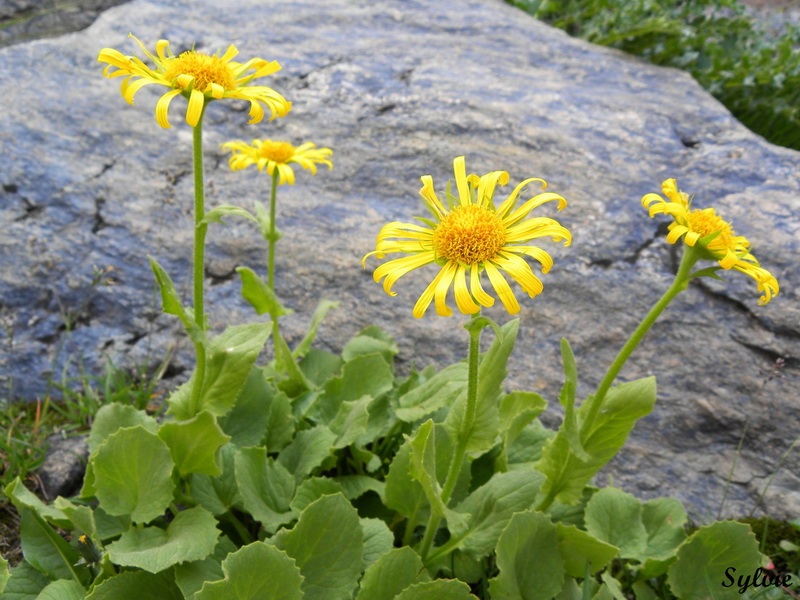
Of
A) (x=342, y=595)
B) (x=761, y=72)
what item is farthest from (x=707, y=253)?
(x=761, y=72)

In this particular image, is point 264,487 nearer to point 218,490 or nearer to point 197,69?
point 218,490

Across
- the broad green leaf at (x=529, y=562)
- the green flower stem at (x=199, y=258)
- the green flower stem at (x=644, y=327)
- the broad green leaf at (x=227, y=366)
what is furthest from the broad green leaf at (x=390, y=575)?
the green flower stem at (x=199, y=258)

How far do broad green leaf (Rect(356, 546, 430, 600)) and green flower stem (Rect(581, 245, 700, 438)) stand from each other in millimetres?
762

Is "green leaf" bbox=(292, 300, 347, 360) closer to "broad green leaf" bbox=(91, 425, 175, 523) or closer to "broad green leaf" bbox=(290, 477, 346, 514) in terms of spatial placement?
"broad green leaf" bbox=(290, 477, 346, 514)

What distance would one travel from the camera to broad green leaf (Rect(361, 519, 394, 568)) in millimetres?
2518

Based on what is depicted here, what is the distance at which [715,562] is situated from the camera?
8.69ft

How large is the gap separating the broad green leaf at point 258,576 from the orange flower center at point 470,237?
3.52ft

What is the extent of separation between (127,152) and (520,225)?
330cm

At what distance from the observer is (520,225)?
2.09 m

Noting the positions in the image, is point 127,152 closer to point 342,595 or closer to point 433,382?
point 433,382

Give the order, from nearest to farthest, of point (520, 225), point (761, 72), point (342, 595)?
point (520, 225) → point (342, 595) → point (761, 72)

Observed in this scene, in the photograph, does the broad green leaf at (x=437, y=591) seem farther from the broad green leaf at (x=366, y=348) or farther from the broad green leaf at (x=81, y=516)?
the broad green leaf at (x=366, y=348)

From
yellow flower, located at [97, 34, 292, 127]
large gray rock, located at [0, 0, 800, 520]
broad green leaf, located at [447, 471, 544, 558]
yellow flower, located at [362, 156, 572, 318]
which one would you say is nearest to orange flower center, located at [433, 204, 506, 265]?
yellow flower, located at [362, 156, 572, 318]

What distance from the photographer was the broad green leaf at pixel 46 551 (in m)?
2.59
